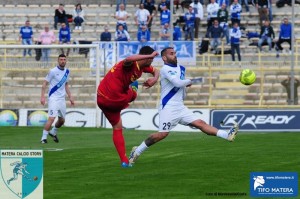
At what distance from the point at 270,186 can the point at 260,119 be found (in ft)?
66.7

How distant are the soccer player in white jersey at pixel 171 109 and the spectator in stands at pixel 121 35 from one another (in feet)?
81.3

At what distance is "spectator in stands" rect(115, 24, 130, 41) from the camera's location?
152ft

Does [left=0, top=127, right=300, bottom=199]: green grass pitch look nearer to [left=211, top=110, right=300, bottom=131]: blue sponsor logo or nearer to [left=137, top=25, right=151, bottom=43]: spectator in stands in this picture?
[left=211, top=110, right=300, bottom=131]: blue sponsor logo

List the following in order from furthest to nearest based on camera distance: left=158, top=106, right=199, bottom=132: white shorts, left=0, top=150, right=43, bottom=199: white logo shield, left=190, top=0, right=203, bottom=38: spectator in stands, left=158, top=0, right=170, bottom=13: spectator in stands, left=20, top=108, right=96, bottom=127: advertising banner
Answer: left=158, top=0, right=170, bottom=13: spectator in stands → left=190, top=0, right=203, bottom=38: spectator in stands → left=20, top=108, right=96, bottom=127: advertising banner → left=158, top=106, right=199, bottom=132: white shorts → left=0, top=150, right=43, bottom=199: white logo shield

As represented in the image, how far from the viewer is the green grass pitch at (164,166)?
17.7 metres

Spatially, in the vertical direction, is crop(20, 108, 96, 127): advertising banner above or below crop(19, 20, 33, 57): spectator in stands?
below

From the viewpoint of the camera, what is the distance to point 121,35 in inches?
1831

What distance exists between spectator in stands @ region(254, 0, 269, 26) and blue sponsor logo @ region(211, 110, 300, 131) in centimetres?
1189

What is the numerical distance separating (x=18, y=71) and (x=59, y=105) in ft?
42.7

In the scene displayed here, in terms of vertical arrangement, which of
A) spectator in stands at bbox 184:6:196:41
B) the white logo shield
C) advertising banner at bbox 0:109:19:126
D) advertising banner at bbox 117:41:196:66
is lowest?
advertising banner at bbox 0:109:19:126

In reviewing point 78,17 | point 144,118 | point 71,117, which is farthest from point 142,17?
point 144,118

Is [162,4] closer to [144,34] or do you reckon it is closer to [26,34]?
[144,34]

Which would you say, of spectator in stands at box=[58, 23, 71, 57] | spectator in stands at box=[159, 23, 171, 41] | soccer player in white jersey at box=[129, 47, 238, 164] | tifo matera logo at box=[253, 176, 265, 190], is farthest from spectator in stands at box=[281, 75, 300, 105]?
tifo matera logo at box=[253, 176, 265, 190]

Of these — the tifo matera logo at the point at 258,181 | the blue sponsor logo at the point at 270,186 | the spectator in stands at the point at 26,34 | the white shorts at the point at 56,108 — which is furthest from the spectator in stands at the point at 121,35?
the tifo matera logo at the point at 258,181
